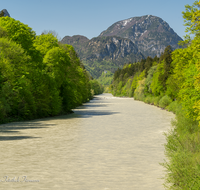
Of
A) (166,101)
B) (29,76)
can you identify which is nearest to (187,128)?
(29,76)

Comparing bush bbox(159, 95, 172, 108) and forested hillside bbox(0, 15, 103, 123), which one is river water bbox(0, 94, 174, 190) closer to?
forested hillside bbox(0, 15, 103, 123)

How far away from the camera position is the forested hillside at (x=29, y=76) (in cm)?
3616

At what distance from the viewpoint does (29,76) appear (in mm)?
40156

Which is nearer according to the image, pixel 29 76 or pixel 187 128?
pixel 187 128

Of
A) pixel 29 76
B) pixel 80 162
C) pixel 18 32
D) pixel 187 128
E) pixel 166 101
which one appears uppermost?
pixel 18 32

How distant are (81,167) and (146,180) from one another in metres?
3.91

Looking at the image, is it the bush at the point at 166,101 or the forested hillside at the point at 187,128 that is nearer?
the forested hillside at the point at 187,128

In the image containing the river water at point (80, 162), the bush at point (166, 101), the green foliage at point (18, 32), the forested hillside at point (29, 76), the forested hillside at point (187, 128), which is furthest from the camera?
the bush at point (166, 101)

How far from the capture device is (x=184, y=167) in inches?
413

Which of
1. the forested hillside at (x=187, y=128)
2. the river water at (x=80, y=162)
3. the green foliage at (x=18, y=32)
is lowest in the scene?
the river water at (x=80, y=162)

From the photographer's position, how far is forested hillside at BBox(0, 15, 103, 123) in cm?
3616

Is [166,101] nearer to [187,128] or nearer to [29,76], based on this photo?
[29,76]

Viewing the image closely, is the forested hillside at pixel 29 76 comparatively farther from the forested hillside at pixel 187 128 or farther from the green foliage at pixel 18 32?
the forested hillside at pixel 187 128

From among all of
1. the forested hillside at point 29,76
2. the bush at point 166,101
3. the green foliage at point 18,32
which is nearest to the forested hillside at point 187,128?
the bush at point 166,101
